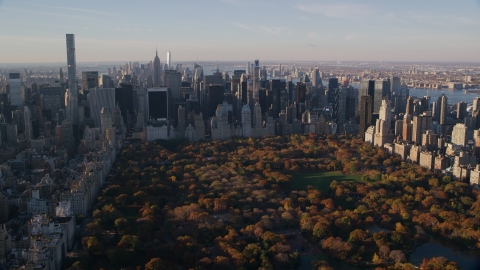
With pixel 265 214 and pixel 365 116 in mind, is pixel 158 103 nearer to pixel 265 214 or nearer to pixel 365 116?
pixel 365 116

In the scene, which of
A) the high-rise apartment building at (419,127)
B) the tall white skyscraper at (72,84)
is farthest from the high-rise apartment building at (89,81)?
the high-rise apartment building at (419,127)

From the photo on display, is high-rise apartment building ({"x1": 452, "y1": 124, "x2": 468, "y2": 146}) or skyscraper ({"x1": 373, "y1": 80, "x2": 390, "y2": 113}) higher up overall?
skyscraper ({"x1": 373, "y1": 80, "x2": 390, "y2": 113})

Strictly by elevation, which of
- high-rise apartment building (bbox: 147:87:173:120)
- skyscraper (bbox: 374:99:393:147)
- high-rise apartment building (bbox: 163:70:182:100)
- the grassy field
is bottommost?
the grassy field

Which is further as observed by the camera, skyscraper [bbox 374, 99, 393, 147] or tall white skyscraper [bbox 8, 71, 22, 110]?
tall white skyscraper [bbox 8, 71, 22, 110]

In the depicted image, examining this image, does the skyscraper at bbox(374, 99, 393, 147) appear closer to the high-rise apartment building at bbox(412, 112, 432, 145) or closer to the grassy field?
the high-rise apartment building at bbox(412, 112, 432, 145)

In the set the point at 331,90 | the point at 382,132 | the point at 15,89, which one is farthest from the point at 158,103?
the point at 331,90

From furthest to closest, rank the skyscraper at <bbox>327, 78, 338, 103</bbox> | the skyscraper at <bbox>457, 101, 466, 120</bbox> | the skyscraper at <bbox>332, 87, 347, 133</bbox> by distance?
the skyscraper at <bbox>327, 78, 338, 103</bbox>
the skyscraper at <bbox>332, 87, 347, 133</bbox>
the skyscraper at <bbox>457, 101, 466, 120</bbox>

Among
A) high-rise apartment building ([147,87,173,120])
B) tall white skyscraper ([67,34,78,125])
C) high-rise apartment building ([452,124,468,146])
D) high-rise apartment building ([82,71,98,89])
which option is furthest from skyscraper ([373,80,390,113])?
high-rise apartment building ([82,71,98,89])
